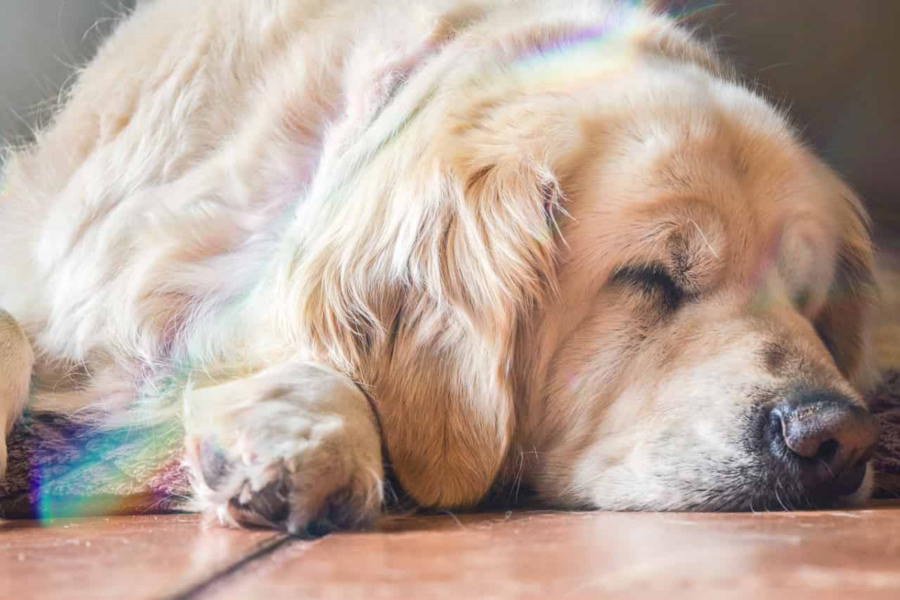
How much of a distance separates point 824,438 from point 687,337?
0.84 feet

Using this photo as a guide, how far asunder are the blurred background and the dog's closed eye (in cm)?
160

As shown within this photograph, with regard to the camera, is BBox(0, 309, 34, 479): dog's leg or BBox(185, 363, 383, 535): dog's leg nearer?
BBox(185, 363, 383, 535): dog's leg

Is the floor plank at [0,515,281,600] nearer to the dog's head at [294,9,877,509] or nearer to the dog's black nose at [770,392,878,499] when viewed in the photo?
the dog's head at [294,9,877,509]

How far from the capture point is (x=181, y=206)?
5.66ft

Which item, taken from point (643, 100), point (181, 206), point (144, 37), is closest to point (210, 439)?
point (181, 206)

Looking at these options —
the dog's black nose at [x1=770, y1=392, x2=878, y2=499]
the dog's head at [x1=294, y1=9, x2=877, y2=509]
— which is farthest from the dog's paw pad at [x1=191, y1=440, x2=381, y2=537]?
the dog's black nose at [x1=770, y1=392, x2=878, y2=499]

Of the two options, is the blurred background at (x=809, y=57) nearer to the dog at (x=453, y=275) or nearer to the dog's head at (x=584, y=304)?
the dog at (x=453, y=275)

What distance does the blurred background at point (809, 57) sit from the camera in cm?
290

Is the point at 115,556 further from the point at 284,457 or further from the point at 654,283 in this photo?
the point at 654,283

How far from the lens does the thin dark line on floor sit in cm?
66

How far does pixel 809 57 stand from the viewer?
3.19 m

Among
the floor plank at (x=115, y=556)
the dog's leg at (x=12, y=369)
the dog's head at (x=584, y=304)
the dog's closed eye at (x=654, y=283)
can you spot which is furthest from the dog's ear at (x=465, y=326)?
the dog's leg at (x=12, y=369)

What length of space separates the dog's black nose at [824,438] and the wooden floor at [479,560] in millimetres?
148

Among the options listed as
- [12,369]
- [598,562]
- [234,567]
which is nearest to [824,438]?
[598,562]
